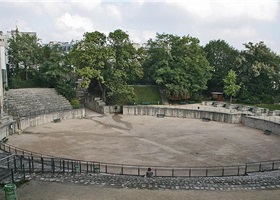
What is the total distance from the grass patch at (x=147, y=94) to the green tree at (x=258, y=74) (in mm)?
17301

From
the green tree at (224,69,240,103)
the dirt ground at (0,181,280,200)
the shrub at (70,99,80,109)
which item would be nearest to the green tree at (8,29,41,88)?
→ the shrub at (70,99,80,109)

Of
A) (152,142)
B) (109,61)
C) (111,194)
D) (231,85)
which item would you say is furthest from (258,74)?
(111,194)

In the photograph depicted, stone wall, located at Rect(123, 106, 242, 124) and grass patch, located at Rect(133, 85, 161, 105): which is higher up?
grass patch, located at Rect(133, 85, 161, 105)

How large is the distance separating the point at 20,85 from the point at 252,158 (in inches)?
1585

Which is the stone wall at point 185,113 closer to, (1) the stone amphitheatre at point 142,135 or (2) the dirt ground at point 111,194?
(1) the stone amphitheatre at point 142,135

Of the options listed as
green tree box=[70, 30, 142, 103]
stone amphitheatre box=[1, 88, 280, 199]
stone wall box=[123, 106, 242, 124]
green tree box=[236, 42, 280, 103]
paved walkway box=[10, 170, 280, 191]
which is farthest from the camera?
green tree box=[236, 42, 280, 103]

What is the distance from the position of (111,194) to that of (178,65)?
1679 inches

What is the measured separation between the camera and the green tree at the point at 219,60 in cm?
6167

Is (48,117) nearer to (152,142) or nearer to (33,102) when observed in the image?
(33,102)

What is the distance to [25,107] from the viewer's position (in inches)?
1658

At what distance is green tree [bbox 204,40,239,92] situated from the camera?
6167 cm

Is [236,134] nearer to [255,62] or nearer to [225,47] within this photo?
[255,62]

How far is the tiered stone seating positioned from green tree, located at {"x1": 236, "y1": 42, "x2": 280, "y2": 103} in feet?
115

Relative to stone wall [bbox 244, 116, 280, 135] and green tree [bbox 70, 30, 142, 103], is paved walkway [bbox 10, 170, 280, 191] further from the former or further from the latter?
green tree [bbox 70, 30, 142, 103]
